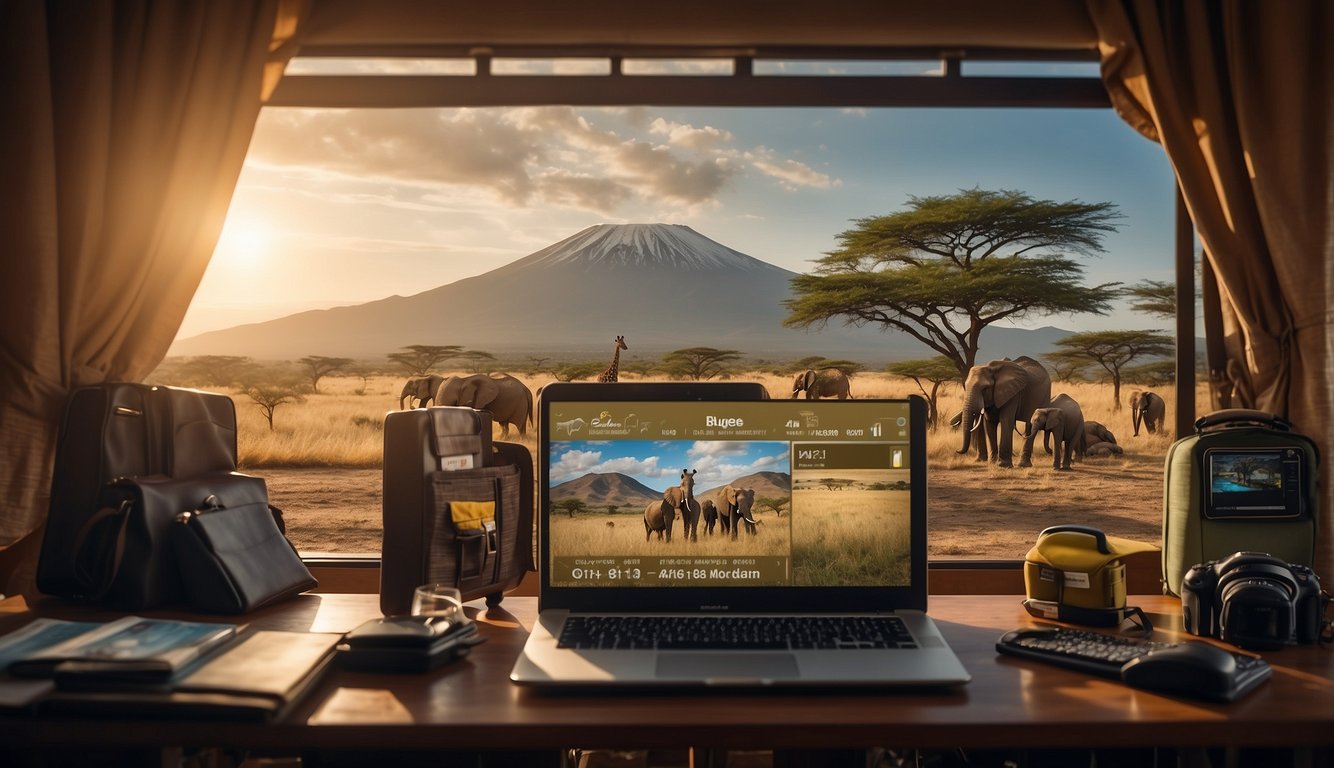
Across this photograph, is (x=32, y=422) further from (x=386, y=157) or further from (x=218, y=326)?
(x=386, y=157)

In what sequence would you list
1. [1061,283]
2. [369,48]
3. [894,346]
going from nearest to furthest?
[369,48] → [894,346] → [1061,283]

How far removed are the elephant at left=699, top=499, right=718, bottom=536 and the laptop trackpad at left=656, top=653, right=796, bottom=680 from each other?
24 cm

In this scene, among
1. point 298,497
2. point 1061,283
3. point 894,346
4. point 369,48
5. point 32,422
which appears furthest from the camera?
point 1061,283

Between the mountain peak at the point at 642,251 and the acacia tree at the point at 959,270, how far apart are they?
0.98 ft

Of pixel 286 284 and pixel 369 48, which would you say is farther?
pixel 286 284

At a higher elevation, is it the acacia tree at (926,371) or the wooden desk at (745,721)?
the acacia tree at (926,371)

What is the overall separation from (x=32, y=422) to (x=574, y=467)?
1.47 metres

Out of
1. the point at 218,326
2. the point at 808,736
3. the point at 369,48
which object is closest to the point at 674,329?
the point at 369,48

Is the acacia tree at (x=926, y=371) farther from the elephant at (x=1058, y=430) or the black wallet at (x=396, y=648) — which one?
the black wallet at (x=396, y=648)

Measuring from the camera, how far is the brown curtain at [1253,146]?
2062 millimetres

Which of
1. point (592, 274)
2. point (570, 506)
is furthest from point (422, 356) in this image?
point (570, 506)


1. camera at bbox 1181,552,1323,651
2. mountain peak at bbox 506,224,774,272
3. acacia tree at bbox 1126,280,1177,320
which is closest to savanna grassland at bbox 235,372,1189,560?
acacia tree at bbox 1126,280,1177,320

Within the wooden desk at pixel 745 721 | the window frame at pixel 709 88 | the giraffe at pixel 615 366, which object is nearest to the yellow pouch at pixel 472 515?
the wooden desk at pixel 745 721

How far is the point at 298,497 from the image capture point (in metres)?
2.81
